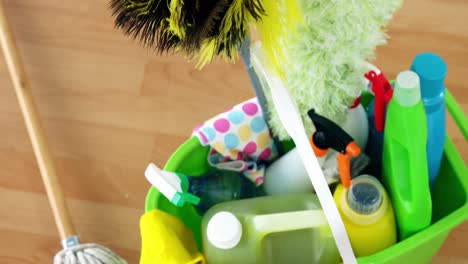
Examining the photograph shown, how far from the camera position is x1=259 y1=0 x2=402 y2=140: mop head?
1.87 feet

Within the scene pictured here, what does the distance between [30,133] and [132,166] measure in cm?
16

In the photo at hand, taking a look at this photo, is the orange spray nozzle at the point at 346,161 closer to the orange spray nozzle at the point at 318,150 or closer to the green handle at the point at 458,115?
the orange spray nozzle at the point at 318,150

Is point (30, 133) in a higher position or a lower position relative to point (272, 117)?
higher

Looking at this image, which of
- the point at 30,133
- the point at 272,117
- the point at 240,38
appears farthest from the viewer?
the point at 30,133

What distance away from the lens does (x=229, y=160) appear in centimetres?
76

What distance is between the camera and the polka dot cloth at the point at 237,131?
0.73 meters

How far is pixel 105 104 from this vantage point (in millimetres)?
1017

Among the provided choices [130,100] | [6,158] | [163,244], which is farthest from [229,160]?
[6,158]

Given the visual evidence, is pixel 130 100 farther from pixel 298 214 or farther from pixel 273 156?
pixel 298 214

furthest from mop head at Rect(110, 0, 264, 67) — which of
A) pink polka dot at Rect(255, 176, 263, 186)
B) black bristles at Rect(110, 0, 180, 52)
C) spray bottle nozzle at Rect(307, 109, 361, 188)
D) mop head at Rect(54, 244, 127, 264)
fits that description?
mop head at Rect(54, 244, 127, 264)

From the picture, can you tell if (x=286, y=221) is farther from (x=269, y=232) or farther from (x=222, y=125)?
(x=222, y=125)

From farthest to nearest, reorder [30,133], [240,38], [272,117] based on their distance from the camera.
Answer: [30,133]
[272,117]
[240,38]

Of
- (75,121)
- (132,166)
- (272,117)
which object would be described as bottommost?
(272,117)

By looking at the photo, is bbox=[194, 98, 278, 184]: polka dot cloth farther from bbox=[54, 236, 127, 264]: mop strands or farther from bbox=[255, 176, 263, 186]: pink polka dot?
bbox=[54, 236, 127, 264]: mop strands
